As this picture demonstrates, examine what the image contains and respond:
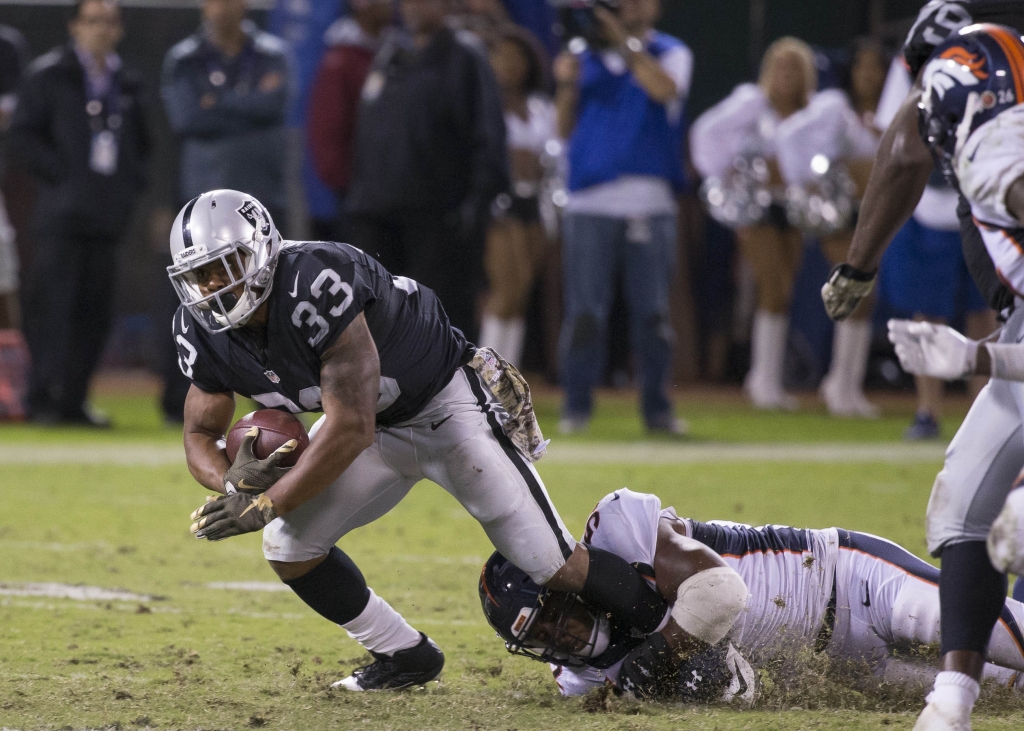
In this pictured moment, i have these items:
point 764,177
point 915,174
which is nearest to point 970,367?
point 915,174

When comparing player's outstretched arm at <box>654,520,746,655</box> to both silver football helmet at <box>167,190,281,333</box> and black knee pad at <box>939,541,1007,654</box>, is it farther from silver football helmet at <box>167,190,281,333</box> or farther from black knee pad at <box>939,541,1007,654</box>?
silver football helmet at <box>167,190,281,333</box>

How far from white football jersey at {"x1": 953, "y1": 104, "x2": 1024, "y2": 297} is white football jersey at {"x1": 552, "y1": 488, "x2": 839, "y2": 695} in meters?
0.90

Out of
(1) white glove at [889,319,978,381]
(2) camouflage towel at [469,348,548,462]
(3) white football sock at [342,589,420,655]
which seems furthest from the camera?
(2) camouflage towel at [469,348,548,462]

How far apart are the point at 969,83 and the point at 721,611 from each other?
1.30 meters

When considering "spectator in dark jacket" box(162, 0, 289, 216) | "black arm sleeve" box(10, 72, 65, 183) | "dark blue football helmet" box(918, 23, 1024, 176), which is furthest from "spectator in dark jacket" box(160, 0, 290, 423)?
"dark blue football helmet" box(918, 23, 1024, 176)

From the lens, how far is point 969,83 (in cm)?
289

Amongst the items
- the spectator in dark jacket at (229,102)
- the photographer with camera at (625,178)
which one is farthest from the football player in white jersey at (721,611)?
the spectator in dark jacket at (229,102)

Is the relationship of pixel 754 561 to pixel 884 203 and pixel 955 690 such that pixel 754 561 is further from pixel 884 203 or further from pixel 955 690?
pixel 884 203

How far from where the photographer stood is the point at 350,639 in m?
4.11

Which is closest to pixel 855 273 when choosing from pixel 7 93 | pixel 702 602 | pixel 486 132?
pixel 702 602

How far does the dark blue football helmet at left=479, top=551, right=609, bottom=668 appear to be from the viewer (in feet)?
11.4

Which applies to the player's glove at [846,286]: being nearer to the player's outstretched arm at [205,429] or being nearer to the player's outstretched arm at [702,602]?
the player's outstretched arm at [702,602]

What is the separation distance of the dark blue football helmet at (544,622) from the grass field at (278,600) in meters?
0.11

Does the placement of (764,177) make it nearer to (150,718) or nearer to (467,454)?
(467,454)
